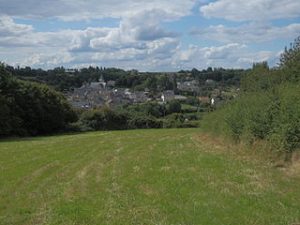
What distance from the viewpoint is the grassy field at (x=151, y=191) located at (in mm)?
12852

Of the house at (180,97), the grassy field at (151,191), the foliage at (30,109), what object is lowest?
the house at (180,97)

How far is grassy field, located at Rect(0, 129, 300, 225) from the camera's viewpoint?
42.2ft

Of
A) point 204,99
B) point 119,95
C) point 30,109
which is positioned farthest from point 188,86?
point 30,109

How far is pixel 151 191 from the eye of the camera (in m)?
16.0

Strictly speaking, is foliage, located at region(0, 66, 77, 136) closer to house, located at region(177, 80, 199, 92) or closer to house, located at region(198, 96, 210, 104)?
house, located at region(198, 96, 210, 104)

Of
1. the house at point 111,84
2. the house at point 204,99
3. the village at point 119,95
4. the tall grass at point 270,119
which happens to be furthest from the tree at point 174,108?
the tall grass at point 270,119

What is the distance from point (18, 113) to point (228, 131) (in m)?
42.2

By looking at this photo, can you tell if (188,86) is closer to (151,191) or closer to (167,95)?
(167,95)

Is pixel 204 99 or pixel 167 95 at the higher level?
pixel 204 99

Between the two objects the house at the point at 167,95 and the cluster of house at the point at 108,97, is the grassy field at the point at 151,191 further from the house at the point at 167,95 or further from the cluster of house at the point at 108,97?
the house at the point at 167,95

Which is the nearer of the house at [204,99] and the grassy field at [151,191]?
the grassy field at [151,191]

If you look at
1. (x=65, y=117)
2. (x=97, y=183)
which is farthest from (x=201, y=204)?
(x=65, y=117)

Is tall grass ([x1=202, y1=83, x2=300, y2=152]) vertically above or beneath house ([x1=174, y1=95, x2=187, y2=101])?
above

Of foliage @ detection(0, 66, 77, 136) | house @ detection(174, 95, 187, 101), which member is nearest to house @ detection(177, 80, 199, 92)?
house @ detection(174, 95, 187, 101)
